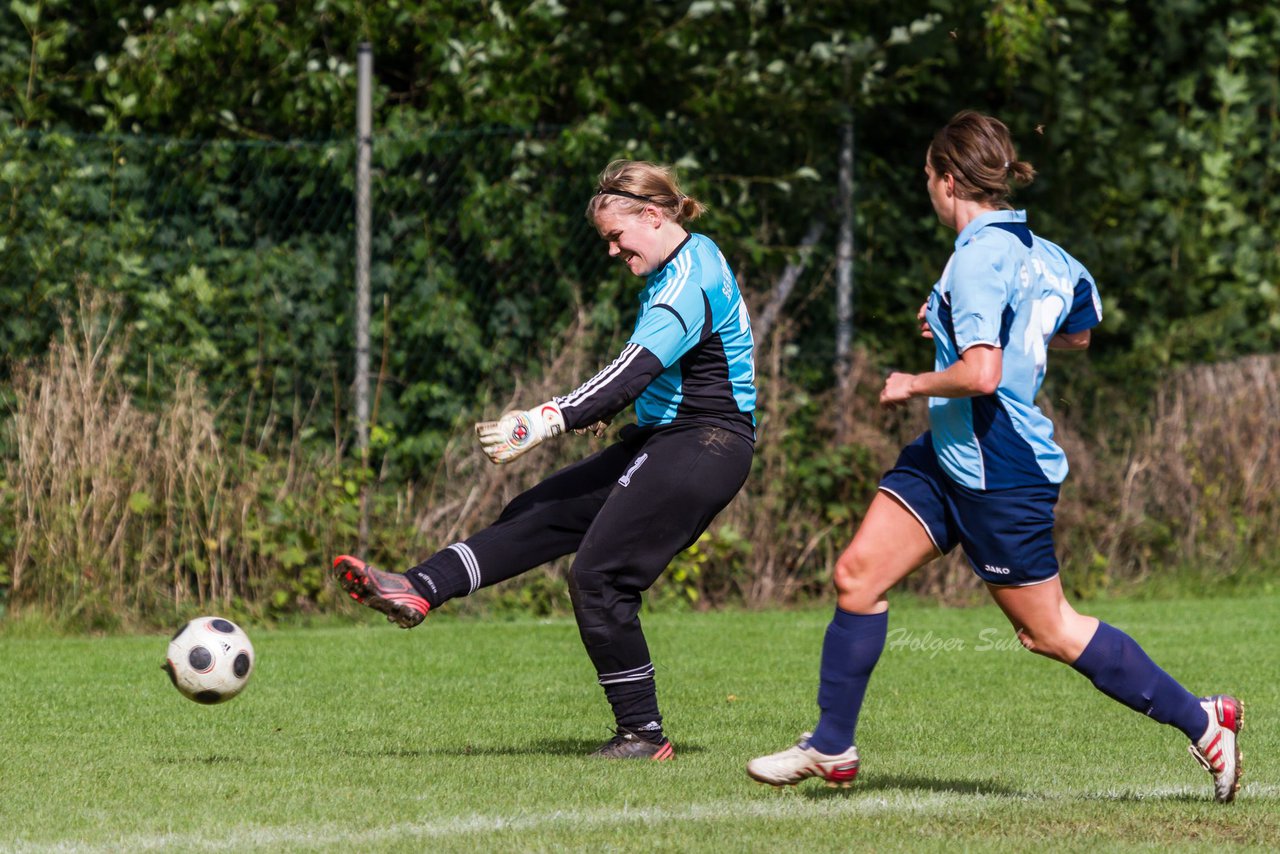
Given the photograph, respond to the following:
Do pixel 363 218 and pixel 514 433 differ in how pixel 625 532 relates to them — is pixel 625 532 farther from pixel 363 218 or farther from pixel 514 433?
pixel 363 218

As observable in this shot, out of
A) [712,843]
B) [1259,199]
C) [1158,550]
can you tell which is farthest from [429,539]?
[1259,199]

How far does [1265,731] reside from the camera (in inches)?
250

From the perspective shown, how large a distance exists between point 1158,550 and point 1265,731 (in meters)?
5.78

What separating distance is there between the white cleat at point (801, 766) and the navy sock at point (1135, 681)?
69cm

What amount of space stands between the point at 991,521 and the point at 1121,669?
0.55 meters

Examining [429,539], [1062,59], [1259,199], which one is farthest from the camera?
[1259,199]

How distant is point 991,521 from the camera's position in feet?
15.6

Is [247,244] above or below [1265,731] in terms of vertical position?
above

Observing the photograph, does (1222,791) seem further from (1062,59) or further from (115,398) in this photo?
(1062,59)

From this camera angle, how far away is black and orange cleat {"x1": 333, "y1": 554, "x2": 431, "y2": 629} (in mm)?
5461

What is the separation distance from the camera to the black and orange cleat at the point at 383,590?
17.9ft

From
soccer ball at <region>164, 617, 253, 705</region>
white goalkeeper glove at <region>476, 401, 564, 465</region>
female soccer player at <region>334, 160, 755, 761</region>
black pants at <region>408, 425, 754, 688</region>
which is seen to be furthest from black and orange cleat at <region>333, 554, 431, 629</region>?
white goalkeeper glove at <region>476, 401, 564, 465</region>

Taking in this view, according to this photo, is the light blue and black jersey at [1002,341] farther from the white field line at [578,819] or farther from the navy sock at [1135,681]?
the white field line at [578,819]

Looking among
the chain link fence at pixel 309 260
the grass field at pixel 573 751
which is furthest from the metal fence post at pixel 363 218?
the grass field at pixel 573 751
